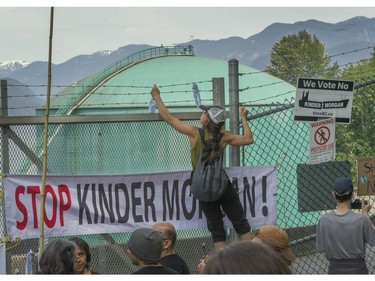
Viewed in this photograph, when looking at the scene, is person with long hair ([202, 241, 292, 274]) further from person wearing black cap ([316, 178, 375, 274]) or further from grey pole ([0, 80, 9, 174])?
grey pole ([0, 80, 9, 174])

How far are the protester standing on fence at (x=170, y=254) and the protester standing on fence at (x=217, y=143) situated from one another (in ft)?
3.70

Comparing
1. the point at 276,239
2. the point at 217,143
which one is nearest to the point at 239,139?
the point at 217,143

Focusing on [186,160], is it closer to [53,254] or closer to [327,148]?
[327,148]

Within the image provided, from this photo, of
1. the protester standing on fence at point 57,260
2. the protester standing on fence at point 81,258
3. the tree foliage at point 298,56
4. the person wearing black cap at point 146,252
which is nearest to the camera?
the protester standing on fence at point 57,260


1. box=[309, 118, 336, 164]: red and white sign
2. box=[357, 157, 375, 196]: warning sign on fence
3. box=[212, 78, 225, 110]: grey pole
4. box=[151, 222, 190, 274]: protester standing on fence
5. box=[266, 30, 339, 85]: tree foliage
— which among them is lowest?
box=[151, 222, 190, 274]: protester standing on fence

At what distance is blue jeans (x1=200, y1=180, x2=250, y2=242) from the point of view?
7254 mm

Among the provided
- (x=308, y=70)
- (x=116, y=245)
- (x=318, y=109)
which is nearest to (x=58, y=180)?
(x=116, y=245)

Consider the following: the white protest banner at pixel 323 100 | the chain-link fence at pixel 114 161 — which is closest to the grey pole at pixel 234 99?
the chain-link fence at pixel 114 161

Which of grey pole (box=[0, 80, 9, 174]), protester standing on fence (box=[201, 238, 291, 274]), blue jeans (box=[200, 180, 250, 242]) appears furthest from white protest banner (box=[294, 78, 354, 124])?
protester standing on fence (box=[201, 238, 291, 274])

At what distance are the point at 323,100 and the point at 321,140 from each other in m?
0.38

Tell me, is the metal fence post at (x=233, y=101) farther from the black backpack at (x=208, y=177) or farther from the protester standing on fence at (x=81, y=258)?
the protester standing on fence at (x=81, y=258)

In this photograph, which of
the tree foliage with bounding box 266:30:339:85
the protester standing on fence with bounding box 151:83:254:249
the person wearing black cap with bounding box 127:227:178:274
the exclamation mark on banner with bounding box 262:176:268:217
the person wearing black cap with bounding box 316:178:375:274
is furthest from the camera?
the tree foliage with bounding box 266:30:339:85

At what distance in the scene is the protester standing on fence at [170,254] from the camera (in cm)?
581

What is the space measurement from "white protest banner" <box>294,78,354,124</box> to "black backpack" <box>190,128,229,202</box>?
3.45 ft
